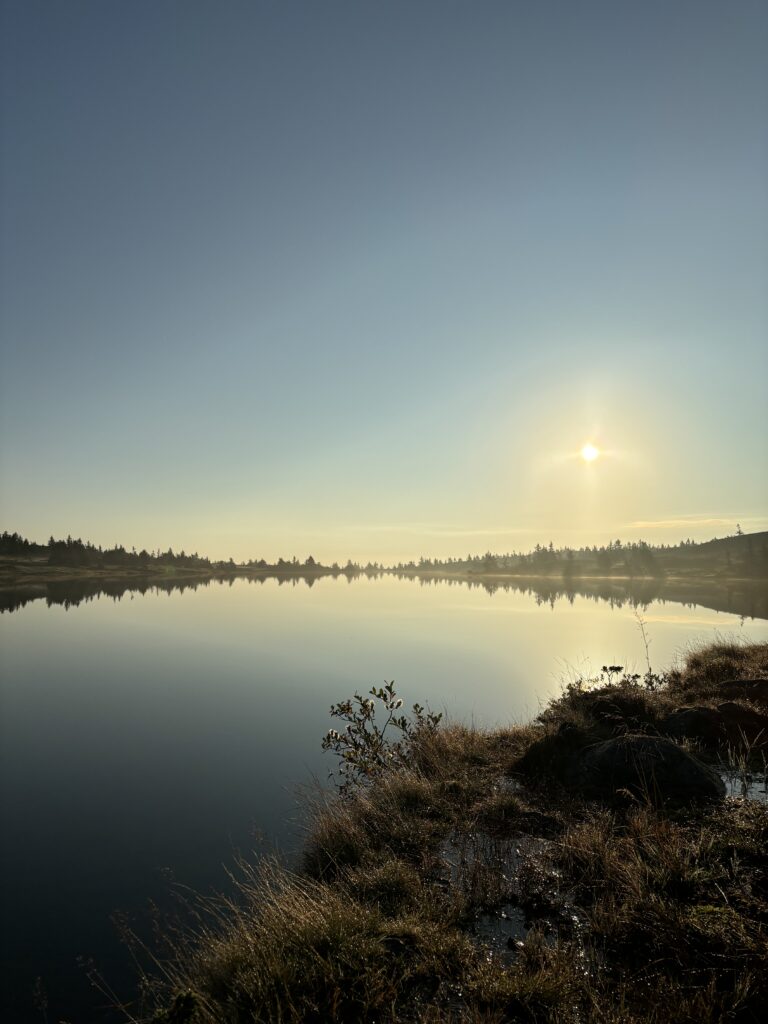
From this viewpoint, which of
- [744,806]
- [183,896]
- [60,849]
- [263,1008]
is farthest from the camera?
[60,849]

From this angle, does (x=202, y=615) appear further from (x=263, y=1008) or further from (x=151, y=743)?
(x=263, y=1008)

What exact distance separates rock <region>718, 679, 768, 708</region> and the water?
625cm

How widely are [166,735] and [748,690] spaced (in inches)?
669

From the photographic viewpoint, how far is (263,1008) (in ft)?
13.7

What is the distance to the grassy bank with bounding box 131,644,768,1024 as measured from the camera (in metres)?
4.17

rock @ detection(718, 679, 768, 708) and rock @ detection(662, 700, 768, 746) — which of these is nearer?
rock @ detection(662, 700, 768, 746)

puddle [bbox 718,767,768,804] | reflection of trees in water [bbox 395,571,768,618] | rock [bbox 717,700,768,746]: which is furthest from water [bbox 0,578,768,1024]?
reflection of trees in water [bbox 395,571,768,618]

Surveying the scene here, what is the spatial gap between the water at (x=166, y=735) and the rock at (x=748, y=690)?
20.5 ft

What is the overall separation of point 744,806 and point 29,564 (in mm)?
186674

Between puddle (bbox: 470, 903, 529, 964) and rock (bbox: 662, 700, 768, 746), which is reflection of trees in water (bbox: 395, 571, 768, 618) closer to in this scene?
rock (bbox: 662, 700, 768, 746)

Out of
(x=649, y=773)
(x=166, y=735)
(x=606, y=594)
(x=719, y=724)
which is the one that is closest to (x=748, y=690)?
(x=719, y=724)

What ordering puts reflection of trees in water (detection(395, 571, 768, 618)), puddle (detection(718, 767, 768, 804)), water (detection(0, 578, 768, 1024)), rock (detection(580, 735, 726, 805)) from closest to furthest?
water (detection(0, 578, 768, 1024))
puddle (detection(718, 767, 768, 804))
rock (detection(580, 735, 726, 805))
reflection of trees in water (detection(395, 571, 768, 618))

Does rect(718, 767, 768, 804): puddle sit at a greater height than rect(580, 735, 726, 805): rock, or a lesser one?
lesser

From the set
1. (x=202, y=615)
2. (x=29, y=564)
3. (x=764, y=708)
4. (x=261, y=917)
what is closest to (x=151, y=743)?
(x=261, y=917)
